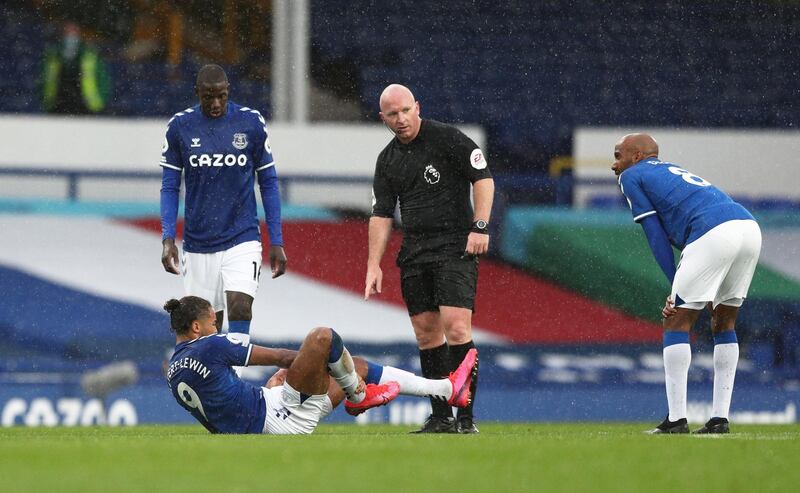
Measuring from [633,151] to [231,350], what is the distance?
2501 mm

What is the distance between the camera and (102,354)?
13.5 metres

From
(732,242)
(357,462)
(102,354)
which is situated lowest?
(102,354)

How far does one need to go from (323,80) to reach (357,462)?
1307 cm

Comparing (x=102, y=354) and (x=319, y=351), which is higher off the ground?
(x=319, y=351)

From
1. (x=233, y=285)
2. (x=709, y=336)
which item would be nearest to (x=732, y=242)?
(x=233, y=285)

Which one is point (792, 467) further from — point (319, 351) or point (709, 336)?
point (709, 336)

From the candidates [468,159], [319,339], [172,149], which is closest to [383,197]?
[468,159]

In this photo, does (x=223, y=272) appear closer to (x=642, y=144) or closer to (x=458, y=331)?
(x=458, y=331)

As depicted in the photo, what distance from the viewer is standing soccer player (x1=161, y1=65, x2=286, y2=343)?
336 inches

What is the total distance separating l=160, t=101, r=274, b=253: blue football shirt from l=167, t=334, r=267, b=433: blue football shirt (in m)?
1.46

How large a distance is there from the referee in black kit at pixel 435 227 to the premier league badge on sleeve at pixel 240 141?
85cm

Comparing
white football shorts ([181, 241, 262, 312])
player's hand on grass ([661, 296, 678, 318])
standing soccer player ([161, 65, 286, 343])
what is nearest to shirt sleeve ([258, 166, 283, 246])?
standing soccer player ([161, 65, 286, 343])

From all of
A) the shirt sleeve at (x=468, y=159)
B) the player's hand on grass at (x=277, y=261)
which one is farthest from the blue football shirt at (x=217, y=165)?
the shirt sleeve at (x=468, y=159)

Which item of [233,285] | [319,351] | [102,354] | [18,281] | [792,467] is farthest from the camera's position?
[18,281]
